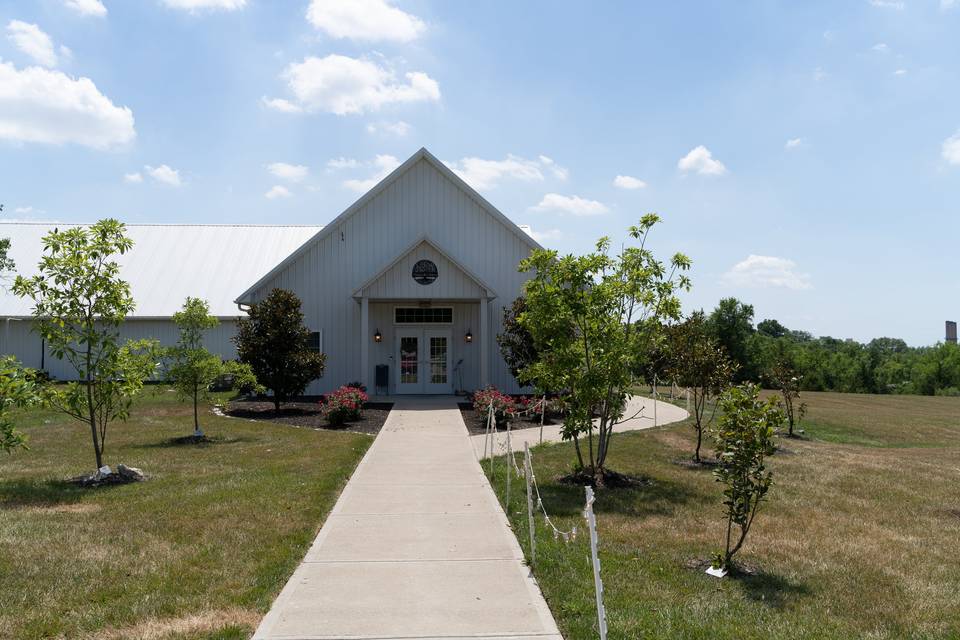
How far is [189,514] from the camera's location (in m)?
8.59

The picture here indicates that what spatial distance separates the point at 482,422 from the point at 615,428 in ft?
11.5

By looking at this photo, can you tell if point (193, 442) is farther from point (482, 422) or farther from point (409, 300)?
point (409, 300)

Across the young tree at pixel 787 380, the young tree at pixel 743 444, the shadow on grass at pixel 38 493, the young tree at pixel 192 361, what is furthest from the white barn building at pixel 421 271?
the young tree at pixel 743 444

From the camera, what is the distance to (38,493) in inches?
400

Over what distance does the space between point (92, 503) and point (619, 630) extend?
24.7 feet

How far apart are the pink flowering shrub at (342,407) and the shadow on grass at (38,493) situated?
7087 millimetres

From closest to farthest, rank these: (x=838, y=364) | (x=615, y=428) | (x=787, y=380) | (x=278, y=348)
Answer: (x=787, y=380)
(x=615, y=428)
(x=278, y=348)
(x=838, y=364)

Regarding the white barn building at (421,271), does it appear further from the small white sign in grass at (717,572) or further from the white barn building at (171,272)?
the small white sign in grass at (717,572)

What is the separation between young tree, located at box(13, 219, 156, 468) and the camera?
10969 mm

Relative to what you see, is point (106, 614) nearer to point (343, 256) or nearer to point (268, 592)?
point (268, 592)

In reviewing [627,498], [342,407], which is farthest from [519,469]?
[342,407]

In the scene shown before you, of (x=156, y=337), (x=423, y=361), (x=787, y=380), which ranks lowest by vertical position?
(x=787, y=380)

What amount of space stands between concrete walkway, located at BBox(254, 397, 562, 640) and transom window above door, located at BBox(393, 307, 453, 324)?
13896 mm

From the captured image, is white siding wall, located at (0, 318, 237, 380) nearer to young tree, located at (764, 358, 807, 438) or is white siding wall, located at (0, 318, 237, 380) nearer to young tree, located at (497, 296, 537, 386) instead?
young tree, located at (497, 296, 537, 386)
